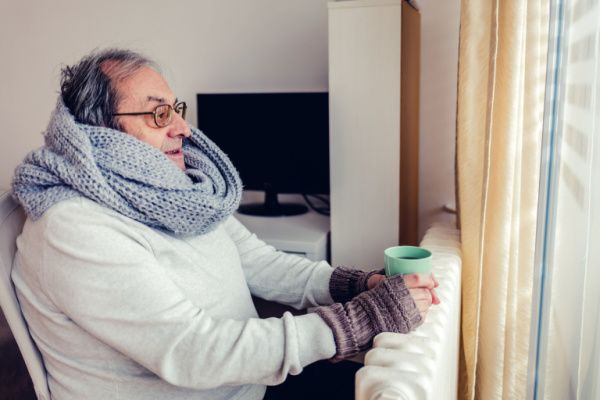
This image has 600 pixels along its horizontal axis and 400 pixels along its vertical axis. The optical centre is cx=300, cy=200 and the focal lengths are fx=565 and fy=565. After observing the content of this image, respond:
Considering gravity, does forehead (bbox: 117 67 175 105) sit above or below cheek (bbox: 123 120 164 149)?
above

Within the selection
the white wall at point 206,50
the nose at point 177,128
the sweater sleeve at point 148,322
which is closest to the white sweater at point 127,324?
the sweater sleeve at point 148,322

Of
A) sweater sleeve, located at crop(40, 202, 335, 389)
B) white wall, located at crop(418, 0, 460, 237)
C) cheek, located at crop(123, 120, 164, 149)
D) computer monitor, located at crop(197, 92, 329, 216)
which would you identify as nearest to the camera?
sweater sleeve, located at crop(40, 202, 335, 389)

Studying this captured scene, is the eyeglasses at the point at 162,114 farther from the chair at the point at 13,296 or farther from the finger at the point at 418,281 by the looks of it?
the finger at the point at 418,281

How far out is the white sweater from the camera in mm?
880

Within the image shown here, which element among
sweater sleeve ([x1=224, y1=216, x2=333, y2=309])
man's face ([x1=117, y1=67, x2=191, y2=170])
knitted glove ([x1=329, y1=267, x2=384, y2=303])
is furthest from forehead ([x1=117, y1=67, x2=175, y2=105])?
knitted glove ([x1=329, y1=267, x2=384, y2=303])

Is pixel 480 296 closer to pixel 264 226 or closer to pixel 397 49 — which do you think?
pixel 397 49

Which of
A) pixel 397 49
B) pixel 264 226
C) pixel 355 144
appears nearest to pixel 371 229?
pixel 355 144

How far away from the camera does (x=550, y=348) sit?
3.38ft

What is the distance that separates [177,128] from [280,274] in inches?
16.2

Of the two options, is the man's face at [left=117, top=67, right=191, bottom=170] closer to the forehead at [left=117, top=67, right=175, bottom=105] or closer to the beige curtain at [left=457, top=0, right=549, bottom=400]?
the forehead at [left=117, top=67, right=175, bottom=105]

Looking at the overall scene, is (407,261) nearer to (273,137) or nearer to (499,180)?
(499,180)

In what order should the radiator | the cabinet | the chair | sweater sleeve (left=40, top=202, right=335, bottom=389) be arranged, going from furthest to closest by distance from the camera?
1. the cabinet
2. the chair
3. sweater sleeve (left=40, top=202, right=335, bottom=389)
4. the radiator

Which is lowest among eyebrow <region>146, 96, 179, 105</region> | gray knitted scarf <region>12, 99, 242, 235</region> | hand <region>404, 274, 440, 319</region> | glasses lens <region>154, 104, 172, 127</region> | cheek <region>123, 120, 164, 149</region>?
hand <region>404, 274, 440, 319</region>

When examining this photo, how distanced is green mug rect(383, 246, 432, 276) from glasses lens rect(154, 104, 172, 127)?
1.64 feet
